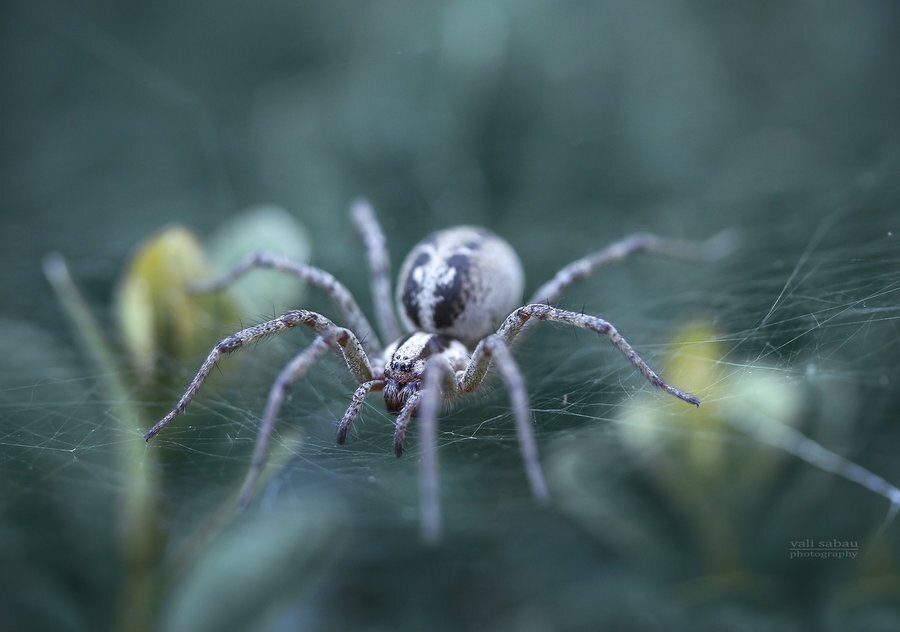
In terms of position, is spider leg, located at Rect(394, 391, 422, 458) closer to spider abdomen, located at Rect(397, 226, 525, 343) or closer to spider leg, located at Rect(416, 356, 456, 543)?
spider leg, located at Rect(416, 356, 456, 543)

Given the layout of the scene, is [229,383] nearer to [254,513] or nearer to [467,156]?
[254,513]

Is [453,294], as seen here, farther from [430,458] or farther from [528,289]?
[430,458]

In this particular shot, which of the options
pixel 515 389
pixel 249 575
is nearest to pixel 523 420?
pixel 515 389

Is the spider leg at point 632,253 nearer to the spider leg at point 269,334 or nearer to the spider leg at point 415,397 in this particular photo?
the spider leg at point 415,397

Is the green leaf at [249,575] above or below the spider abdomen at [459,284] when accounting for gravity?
below

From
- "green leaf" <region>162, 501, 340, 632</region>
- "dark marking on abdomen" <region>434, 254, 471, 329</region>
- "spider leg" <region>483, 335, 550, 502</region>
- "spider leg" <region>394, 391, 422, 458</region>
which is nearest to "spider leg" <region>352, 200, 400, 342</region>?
"dark marking on abdomen" <region>434, 254, 471, 329</region>

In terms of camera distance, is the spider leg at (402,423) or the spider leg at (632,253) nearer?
the spider leg at (402,423)

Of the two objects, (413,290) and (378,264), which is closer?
(413,290)

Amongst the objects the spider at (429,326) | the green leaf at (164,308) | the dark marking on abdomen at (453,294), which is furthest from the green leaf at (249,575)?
the dark marking on abdomen at (453,294)
